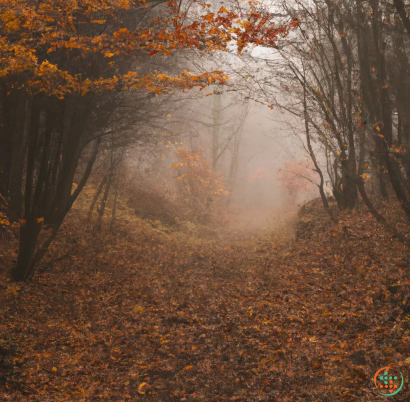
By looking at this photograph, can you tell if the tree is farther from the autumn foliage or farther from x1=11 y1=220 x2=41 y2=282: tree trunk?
the autumn foliage

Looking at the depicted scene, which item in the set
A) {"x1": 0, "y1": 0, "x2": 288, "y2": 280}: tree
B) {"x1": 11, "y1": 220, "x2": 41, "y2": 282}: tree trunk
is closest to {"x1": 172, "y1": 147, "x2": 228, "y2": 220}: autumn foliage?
{"x1": 0, "y1": 0, "x2": 288, "y2": 280}: tree

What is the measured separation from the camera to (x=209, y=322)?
6.84 metres

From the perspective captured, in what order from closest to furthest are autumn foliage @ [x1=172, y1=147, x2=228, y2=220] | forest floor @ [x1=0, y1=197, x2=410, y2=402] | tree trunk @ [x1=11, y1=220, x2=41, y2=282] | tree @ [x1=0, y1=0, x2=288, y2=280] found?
forest floor @ [x1=0, y1=197, x2=410, y2=402], tree @ [x1=0, y1=0, x2=288, y2=280], tree trunk @ [x1=11, y1=220, x2=41, y2=282], autumn foliage @ [x1=172, y1=147, x2=228, y2=220]

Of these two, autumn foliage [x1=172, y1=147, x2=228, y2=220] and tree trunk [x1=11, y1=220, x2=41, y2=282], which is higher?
autumn foliage [x1=172, y1=147, x2=228, y2=220]

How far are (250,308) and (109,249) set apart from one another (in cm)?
516

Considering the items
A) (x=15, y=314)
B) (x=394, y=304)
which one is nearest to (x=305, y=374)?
(x=394, y=304)

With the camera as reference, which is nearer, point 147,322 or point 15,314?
point 15,314

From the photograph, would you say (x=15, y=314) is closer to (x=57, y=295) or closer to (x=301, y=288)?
(x=57, y=295)

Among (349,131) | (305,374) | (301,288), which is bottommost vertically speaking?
(305,374)

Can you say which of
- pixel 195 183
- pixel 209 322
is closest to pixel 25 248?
pixel 209 322

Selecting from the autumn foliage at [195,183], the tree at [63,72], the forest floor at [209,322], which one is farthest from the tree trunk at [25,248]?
the autumn foliage at [195,183]

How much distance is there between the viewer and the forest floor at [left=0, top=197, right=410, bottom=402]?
4805 mm

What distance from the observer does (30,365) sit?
523cm

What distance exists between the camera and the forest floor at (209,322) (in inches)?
189
